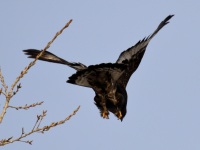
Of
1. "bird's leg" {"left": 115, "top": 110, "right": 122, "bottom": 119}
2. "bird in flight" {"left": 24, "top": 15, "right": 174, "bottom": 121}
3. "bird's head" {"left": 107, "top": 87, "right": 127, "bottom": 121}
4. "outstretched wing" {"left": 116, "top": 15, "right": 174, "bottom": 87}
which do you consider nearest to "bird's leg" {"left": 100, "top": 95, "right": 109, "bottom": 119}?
"bird in flight" {"left": 24, "top": 15, "right": 174, "bottom": 121}

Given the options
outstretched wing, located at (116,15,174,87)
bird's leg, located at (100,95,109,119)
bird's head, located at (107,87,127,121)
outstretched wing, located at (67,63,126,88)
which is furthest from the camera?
outstretched wing, located at (116,15,174,87)

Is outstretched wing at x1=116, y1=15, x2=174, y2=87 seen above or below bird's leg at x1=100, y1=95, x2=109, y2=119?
above

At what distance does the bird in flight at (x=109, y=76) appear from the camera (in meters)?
6.69

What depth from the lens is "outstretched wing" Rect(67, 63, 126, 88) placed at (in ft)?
21.7

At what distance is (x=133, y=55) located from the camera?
7.92m

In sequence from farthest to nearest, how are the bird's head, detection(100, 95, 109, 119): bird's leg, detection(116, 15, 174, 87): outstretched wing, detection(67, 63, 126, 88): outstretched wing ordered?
detection(116, 15, 174, 87): outstretched wing < the bird's head < detection(100, 95, 109, 119): bird's leg < detection(67, 63, 126, 88): outstretched wing

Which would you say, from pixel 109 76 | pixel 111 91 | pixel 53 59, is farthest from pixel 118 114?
pixel 53 59

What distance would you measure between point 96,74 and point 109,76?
27 centimetres

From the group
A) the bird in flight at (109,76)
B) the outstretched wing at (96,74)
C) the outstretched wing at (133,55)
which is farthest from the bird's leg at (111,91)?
the outstretched wing at (133,55)

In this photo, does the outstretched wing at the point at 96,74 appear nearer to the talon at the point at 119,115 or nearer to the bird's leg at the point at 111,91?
the bird's leg at the point at 111,91

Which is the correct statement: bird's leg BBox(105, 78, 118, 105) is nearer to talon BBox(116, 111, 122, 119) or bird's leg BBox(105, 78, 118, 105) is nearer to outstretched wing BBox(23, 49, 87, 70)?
talon BBox(116, 111, 122, 119)

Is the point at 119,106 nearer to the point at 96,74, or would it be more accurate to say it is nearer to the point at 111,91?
the point at 111,91

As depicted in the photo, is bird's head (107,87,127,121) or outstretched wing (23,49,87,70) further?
bird's head (107,87,127,121)

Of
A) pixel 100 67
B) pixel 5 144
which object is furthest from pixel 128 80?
pixel 5 144
